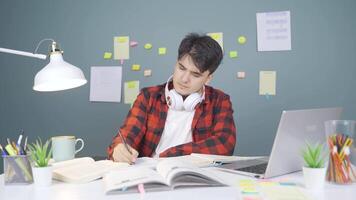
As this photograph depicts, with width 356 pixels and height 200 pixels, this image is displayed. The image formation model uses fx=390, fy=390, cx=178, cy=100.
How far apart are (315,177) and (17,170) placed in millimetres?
805

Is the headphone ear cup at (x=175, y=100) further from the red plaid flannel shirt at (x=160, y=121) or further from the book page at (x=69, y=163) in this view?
the book page at (x=69, y=163)

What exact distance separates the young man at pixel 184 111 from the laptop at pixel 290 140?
1.63 ft

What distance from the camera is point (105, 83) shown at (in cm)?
267

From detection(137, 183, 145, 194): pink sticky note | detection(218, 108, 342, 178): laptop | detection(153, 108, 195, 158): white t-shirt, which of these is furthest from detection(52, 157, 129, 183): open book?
detection(153, 108, 195, 158): white t-shirt

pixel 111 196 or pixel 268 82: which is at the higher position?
pixel 268 82

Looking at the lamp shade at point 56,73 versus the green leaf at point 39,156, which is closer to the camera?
the green leaf at point 39,156

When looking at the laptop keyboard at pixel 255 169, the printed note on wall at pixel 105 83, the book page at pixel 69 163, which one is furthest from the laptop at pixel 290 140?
the printed note on wall at pixel 105 83

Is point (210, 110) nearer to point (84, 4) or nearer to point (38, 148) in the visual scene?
point (38, 148)

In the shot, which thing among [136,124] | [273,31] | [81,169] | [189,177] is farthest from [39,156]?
[273,31]

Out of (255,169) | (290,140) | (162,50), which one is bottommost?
(255,169)

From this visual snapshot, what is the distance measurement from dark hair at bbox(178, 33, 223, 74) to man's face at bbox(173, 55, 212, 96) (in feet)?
0.08

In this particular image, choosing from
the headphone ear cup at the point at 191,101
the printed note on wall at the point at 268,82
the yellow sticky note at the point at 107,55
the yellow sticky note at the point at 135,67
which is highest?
the yellow sticky note at the point at 107,55

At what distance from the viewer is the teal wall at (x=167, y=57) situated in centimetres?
228

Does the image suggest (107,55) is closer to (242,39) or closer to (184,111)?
(242,39)
